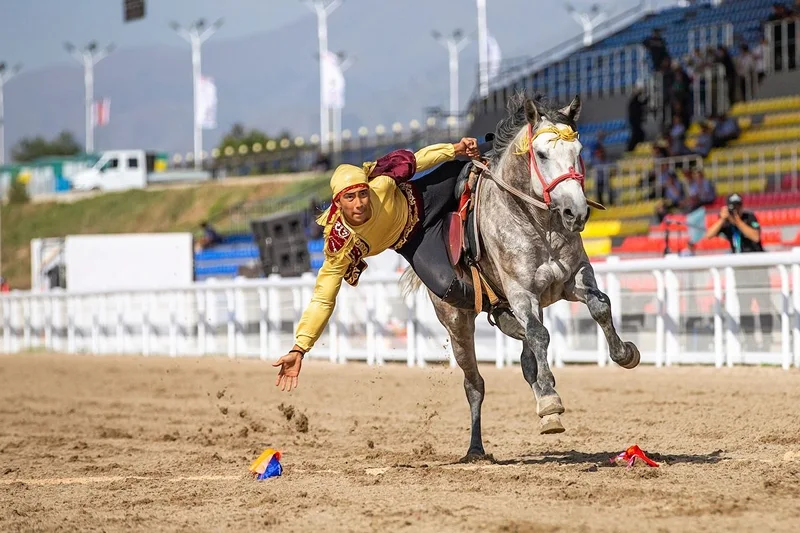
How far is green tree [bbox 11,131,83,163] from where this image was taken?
12631cm

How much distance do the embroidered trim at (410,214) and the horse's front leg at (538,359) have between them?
934mm

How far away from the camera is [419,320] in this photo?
58.6 ft

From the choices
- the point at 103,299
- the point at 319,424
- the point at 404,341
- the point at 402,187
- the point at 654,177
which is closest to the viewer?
the point at 402,187

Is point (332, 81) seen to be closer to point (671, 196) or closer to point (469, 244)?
point (671, 196)

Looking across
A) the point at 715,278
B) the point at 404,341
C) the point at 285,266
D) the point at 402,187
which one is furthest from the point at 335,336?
the point at 402,187

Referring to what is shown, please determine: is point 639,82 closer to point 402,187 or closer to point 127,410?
point 127,410

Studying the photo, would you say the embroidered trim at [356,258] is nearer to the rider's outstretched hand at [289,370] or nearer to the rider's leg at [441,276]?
the rider's leg at [441,276]

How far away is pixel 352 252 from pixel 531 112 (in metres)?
A: 1.39

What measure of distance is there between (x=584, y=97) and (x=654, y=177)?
7.08 metres

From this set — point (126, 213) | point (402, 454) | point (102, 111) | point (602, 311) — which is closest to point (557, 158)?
point (602, 311)

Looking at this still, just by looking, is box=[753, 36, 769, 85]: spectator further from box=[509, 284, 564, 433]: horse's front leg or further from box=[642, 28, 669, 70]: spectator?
box=[509, 284, 564, 433]: horse's front leg

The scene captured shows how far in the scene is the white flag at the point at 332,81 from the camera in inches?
2174

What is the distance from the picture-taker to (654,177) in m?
22.9

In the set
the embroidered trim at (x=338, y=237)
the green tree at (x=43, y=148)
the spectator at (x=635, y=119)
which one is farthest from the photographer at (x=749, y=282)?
the green tree at (x=43, y=148)
